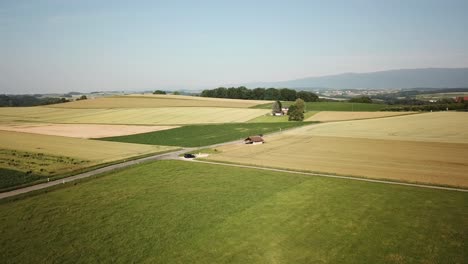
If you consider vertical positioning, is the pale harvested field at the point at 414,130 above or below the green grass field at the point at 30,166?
below

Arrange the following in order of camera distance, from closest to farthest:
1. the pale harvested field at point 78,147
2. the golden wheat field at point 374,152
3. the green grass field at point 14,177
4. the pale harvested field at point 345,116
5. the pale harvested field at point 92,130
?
the green grass field at point 14,177, the golden wheat field at point 374,152, the pale harvested field at point 78,147, the pale harvested field at point 92,130, the pale harvested field at point 345,116

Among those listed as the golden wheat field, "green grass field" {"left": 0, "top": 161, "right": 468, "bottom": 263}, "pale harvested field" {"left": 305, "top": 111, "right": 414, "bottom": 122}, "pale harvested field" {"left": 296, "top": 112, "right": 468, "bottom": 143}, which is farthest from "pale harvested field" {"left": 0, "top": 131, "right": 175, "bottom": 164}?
"pale harvested field" {"left": 305, "top": 111, "right": 414, "bottom": 122}

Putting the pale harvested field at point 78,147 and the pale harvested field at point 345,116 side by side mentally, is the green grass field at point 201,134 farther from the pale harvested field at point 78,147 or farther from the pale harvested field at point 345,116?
the pale harvested field at point 345,116

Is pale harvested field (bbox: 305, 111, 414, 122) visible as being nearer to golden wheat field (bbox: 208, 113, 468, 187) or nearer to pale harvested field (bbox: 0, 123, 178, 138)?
golden wheat field (bbox: 208, 113, 468, 187)

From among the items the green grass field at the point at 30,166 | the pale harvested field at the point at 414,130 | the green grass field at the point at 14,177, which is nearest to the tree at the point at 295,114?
the pale harvested field at the point at 414,130

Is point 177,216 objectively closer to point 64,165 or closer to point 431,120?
point 64,165
